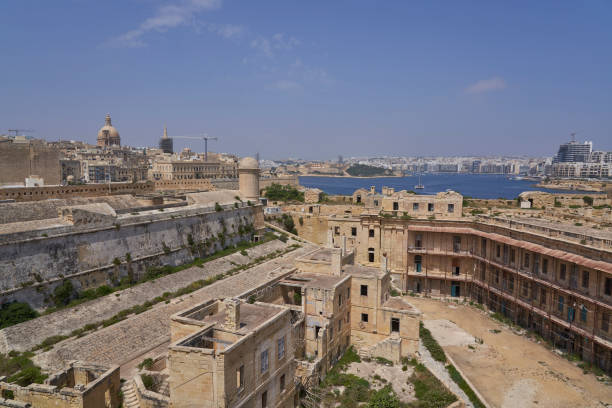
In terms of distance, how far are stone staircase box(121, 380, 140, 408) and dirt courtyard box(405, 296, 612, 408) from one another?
1608 cm

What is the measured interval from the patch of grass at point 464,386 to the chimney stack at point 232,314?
1260 cm

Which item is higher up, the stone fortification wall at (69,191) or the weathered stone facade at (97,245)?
the stone fortification wall at (69,191)

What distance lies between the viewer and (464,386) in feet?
74.1

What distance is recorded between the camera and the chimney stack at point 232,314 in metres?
16.5

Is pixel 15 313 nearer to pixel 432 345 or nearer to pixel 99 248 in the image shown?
pixel 99 248

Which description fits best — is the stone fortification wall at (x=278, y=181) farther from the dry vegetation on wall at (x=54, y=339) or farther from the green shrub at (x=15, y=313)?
the green shrub at (x=15, y=313)

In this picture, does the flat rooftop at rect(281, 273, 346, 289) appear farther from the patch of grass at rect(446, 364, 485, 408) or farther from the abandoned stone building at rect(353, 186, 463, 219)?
the abandoned stone building at rect(353, 186, 463, 219)

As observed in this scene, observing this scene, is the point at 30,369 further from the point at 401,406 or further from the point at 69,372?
the point at 401,406

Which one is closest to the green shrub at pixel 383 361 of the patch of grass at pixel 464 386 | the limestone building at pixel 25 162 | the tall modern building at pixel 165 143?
the patch of grass at pixel 464 386

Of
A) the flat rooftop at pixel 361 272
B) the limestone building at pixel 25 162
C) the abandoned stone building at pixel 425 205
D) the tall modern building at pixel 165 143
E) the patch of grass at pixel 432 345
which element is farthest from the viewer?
the tall modern building at pixel 165 143

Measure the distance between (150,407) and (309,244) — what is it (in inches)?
1250

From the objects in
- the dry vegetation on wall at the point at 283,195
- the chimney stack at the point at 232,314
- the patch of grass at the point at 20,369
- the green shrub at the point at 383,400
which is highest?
the dry vegetation on wall at the point at 283,195

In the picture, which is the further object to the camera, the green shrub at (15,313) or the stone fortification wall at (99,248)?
the stone fortification wall at (99,248)

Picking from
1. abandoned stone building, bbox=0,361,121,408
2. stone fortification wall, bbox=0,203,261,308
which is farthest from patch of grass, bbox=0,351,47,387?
stone fortification wall, bbox=0,203,261,308
